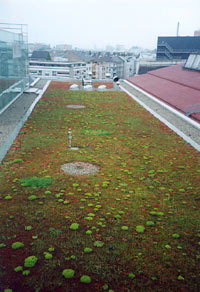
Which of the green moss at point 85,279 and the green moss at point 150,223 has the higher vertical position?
the green moss at point 150,223

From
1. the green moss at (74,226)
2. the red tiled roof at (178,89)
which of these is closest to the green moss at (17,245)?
the green moss at (74,226)

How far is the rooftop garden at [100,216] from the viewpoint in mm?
5258

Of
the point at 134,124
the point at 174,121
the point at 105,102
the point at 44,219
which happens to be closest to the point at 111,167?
the point at 44,219

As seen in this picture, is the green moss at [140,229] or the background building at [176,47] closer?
the green moss at [140,229]

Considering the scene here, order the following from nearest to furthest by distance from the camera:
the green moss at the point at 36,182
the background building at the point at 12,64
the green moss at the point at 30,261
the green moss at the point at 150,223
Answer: the green moss at the point at 30,261, the green moss at the point at 150,223, the green moss at the point at 36,182, the background building at the point at 12,64

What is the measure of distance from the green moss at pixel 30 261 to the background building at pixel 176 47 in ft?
229

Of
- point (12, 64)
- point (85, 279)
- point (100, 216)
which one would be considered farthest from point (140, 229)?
point (12, 64)

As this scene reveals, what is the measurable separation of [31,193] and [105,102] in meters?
17.3

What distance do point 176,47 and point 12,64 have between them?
55264 mm

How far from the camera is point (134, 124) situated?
56.5ft

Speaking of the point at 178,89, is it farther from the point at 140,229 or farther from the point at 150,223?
the point at 140,229

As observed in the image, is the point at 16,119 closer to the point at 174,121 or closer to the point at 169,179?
the point at 174,121

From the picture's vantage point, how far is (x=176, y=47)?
68750mm

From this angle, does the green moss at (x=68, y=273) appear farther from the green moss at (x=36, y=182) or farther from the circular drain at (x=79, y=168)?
the circular drain at (x=79, y=168)
